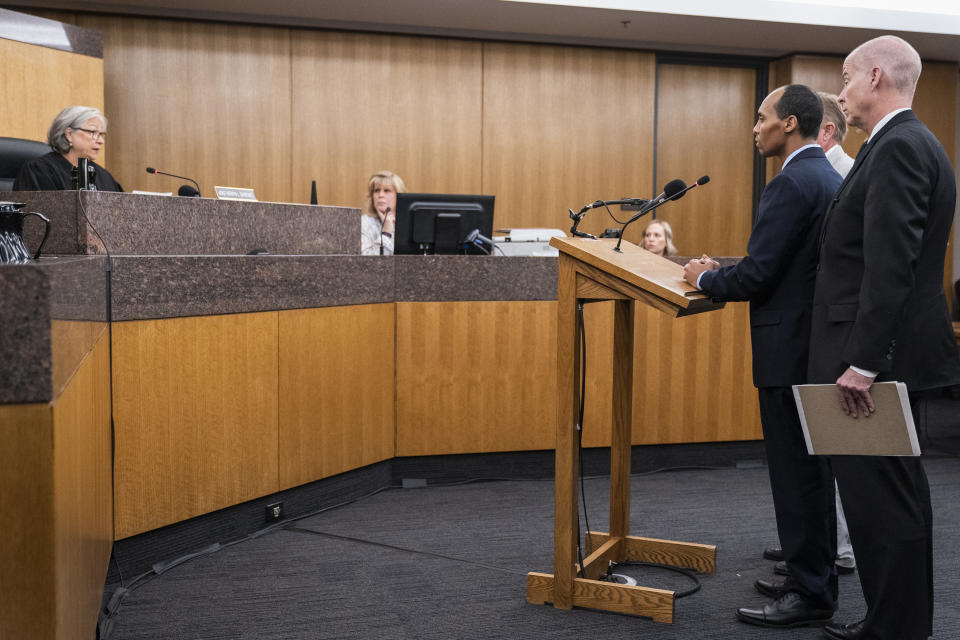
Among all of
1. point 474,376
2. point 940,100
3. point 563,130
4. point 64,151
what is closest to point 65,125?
point 64,151

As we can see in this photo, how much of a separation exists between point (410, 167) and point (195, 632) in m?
4.94

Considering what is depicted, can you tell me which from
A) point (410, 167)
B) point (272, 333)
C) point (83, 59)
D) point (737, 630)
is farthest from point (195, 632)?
point (410, 167)

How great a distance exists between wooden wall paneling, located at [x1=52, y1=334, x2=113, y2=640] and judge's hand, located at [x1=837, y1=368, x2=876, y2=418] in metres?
1.69

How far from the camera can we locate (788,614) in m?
2.44

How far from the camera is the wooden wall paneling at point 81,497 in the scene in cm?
138

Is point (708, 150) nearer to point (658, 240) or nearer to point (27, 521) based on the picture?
point (658, 240)

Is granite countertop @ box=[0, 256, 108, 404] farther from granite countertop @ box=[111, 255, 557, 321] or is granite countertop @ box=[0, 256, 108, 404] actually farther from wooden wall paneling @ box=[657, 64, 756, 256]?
wooden wall paneling @ box=[657, 64, 756, 256]

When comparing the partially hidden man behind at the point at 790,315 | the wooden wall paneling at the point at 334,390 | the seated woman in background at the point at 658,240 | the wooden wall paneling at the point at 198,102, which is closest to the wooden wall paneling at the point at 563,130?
the seated woman in background at the point at 658,240

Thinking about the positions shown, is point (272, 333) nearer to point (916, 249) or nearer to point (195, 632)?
point (195, 632)

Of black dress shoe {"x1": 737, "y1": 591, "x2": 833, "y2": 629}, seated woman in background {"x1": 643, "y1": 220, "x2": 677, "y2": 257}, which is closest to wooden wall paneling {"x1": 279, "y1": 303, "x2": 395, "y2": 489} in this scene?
black dress shoe {"x1": 737, "y1": 591, "x2": 833, "y2": 629}

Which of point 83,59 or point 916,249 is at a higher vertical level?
point 83,59

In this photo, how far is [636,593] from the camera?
2.48 metres

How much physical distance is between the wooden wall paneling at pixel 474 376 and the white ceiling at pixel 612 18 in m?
2.98

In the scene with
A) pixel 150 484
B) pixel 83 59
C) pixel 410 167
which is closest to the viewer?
pixel 150 484
